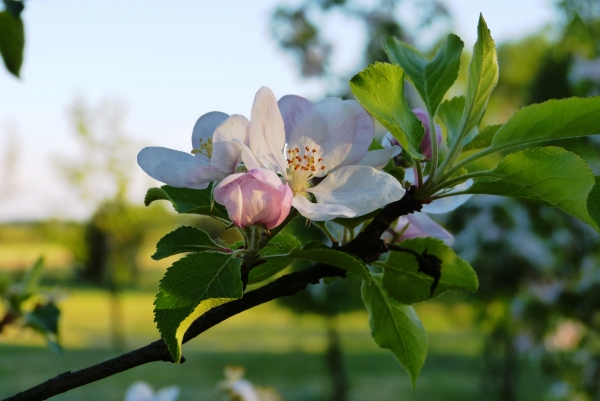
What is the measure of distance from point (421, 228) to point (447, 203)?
0.04 metres

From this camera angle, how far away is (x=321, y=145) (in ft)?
1.84

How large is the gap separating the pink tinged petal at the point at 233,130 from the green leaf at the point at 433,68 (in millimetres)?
177

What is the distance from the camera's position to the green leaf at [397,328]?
0.67 metres

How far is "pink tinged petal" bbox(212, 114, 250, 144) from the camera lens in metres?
0.52

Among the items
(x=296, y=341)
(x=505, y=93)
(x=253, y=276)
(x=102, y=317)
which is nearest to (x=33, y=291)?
(x=253, y=276)

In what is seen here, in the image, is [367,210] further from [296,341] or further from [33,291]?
[296,341]

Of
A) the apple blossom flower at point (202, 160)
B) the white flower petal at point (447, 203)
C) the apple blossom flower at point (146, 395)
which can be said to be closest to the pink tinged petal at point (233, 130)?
the apple blossom flower at point (202, 160)

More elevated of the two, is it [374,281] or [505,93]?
[505,93]

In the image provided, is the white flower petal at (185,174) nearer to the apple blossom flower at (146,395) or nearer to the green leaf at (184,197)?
the green leaf at (184,197)

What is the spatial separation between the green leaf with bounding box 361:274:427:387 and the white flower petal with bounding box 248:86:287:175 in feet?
0.62

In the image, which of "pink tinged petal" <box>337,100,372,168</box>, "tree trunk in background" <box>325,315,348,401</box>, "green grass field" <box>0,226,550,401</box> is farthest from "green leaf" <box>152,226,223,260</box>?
"tree trunk in background" <box>325,315,348,401</box>

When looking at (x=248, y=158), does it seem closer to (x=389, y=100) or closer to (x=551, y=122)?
→ (x=389, y=100)

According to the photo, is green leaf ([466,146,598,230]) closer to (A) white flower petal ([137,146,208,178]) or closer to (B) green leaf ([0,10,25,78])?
(A) white flower petal ([137,146,208,178])

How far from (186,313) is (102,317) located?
525 inches
